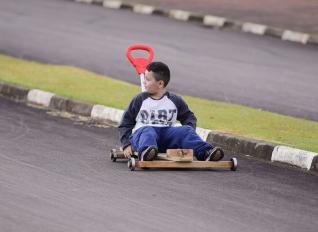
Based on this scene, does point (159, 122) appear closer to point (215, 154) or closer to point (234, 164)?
point (215, 154)

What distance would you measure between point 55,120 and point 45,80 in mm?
2759

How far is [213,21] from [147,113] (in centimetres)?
1293

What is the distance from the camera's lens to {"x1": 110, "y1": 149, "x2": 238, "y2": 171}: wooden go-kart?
9688mm

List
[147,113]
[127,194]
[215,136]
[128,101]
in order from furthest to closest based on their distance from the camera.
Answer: [128,101], [215,136], [147,113], [127,194]

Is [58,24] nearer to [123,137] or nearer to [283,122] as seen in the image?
[283,122]

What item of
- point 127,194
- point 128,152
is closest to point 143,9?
point 128,152

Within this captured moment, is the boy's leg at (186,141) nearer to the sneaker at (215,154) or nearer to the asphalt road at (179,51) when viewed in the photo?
the sneaker at (215,154)

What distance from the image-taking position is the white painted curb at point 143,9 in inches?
954

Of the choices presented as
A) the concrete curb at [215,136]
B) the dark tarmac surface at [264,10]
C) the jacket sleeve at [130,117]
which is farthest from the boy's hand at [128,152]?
the dark tarmac surface at [264,10]

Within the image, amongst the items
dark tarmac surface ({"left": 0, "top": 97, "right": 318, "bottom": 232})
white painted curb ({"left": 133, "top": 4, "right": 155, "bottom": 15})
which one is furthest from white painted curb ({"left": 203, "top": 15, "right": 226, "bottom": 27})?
dark tarmac surface ({"left": 0, "top": 97, "right": 318, "bottom": 232})

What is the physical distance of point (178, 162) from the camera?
9.77m

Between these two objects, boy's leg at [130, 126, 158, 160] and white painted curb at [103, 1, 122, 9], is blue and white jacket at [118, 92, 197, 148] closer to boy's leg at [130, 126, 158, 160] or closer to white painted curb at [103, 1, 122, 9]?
boy's leg at [130, 126, 158, 160]

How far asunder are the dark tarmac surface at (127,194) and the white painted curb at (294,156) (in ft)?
0.66

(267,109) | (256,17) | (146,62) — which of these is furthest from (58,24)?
(146,62)
